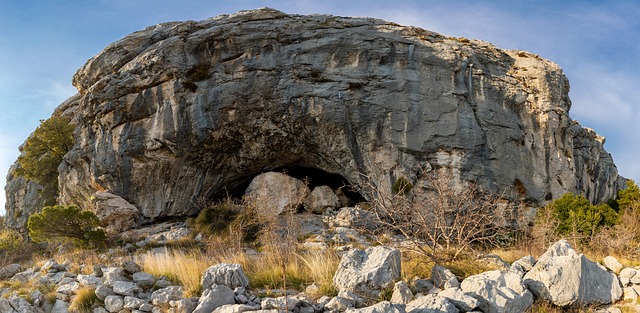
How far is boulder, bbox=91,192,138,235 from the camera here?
18.6 m

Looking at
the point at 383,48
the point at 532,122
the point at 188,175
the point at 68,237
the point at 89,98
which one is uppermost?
the point at 383,48

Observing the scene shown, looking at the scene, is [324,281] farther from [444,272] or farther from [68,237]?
[68,237]

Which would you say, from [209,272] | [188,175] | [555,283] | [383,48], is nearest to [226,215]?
[188,175]

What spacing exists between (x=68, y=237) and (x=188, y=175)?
5246 mm

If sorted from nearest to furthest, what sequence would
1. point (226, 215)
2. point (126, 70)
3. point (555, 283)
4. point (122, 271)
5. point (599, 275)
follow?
point (555, 283) → point (599, 275) → point (122, 271) → point (226, 215) → point (126, 70)

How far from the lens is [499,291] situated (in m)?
6.69

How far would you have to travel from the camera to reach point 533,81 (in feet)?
63.6

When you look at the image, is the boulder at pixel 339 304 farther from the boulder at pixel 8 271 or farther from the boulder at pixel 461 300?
the boulder at pixel 8 271

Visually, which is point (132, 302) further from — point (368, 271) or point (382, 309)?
point (382, 309)

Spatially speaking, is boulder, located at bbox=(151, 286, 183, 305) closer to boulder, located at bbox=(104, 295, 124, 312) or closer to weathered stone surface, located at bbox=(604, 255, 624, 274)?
boulder, located at bbox=(104, 295, 124, 312)

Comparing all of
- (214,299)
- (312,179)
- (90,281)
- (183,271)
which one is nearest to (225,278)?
(214,299)

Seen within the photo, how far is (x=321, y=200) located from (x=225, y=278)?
40.4ft

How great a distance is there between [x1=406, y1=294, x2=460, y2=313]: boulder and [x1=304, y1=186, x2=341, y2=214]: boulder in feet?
44.0

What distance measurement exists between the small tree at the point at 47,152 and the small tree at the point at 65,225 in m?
8.80
